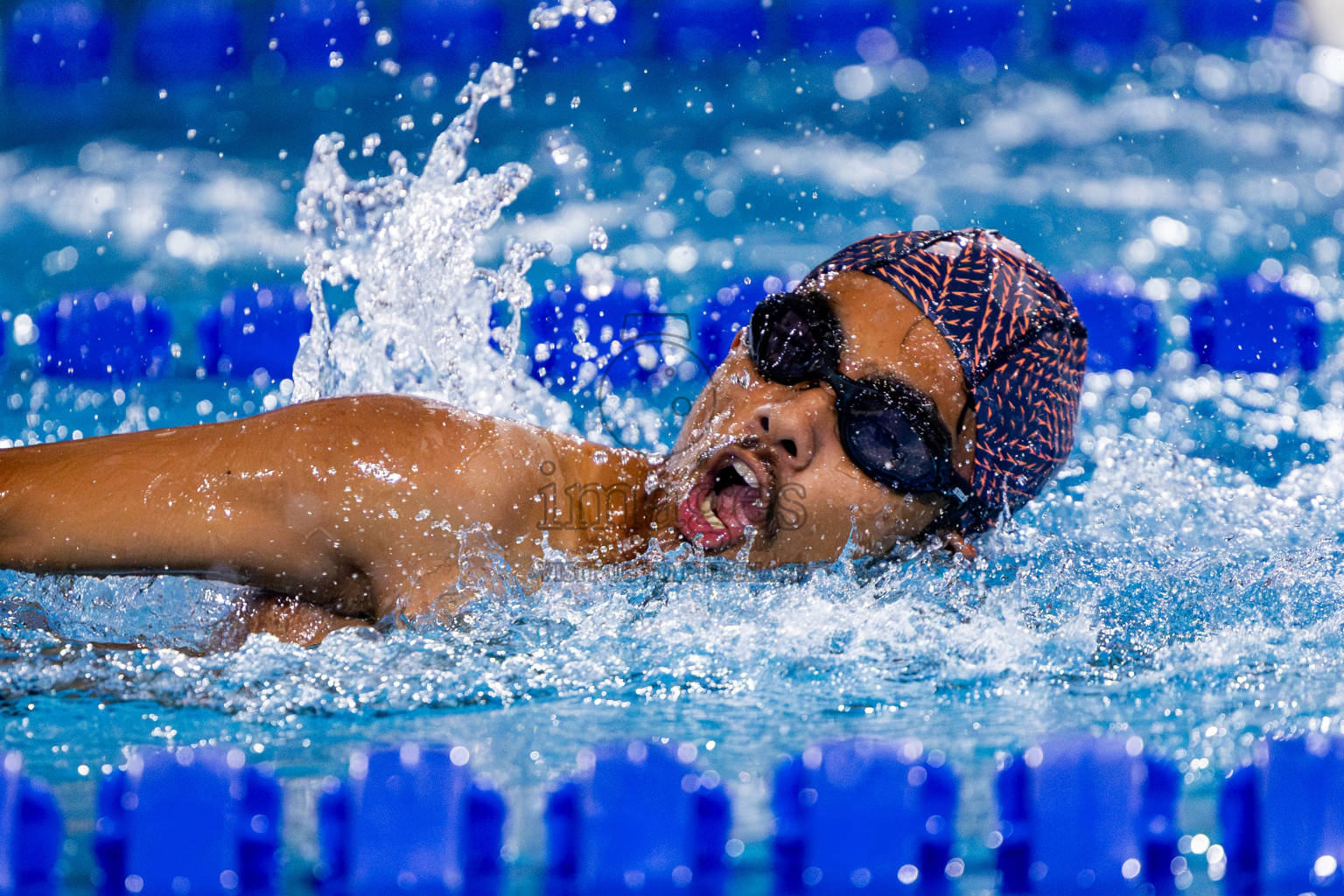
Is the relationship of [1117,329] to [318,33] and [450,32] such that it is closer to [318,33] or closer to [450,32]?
[450,32]

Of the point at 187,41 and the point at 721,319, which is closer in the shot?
the point at 721,319

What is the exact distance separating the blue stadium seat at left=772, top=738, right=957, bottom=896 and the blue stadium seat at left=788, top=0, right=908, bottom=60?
453 cm

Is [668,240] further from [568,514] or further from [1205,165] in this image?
[568,514]

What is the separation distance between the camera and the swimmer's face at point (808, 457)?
183 cm

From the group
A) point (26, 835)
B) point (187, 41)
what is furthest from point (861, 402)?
point (187, 41)

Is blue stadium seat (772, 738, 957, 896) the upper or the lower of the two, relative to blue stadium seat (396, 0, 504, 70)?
lower

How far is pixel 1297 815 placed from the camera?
1.80m

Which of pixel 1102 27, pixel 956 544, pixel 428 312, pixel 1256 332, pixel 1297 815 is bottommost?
pixel 1297 815

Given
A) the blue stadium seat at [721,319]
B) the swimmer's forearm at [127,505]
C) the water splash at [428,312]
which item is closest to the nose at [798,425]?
the swimmer's forearm at [127,505]

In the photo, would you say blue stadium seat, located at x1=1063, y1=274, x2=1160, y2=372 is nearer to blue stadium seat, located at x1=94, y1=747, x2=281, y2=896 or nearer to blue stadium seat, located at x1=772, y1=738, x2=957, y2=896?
blue stadium seat, located at x1=772, y1=738, x2=957, y2=896

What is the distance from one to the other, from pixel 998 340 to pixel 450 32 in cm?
422

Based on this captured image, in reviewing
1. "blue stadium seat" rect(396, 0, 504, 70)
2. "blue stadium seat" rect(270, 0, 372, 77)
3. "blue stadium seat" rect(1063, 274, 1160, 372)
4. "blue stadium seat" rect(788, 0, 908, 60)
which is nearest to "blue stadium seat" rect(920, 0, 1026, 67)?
"blue stadium seat" rect(788, 0, 908, 60)

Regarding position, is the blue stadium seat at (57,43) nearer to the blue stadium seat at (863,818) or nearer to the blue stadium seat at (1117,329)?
the blue stadium seat at (1117,329)

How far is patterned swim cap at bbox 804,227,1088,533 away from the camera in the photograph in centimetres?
190
